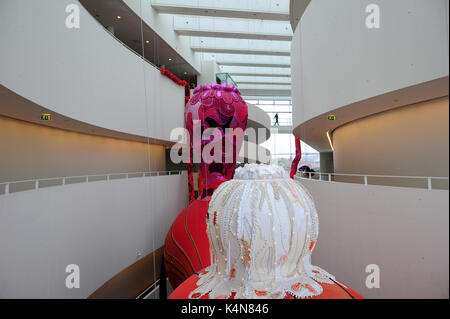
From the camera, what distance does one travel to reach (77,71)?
11.7ft

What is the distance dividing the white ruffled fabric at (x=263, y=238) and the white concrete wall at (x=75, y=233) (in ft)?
7.97

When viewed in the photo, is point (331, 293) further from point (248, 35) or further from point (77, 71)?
point (248, 35)

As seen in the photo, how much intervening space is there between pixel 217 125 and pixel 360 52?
308 cm

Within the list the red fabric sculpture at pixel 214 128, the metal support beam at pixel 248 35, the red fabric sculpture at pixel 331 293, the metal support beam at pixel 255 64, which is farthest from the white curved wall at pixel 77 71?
the red fabric sculpture at pixel 331 293

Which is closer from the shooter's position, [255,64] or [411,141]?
[411,141]

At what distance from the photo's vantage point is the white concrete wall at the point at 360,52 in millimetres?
727

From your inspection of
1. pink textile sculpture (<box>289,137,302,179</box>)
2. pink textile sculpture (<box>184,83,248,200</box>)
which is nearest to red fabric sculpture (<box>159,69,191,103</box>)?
pink textile sculpture (<box>184,83,248,200</box>)

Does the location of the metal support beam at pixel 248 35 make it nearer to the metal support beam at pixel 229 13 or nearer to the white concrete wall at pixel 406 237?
the metal support beam at pixel 229 13

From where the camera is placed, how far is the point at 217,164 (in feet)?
16.3

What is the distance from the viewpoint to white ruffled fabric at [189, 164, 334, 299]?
89 cm

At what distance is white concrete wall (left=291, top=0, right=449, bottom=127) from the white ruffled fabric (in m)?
0.59

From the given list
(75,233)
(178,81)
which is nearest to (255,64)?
(178,81)

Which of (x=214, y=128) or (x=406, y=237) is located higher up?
(x=214, y=128)

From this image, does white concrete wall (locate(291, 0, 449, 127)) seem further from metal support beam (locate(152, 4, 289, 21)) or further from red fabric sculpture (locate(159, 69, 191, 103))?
red fabric sculpture (locate(159, 69, 191, 103))
